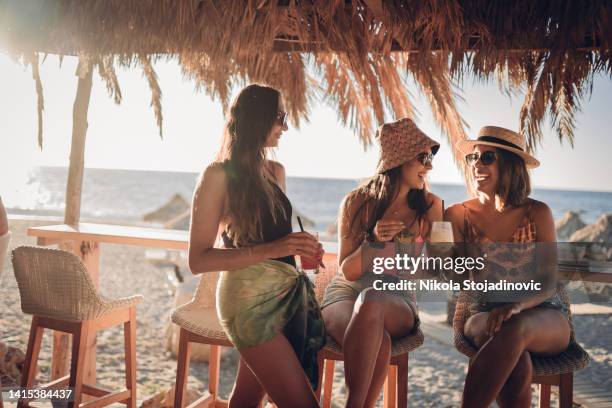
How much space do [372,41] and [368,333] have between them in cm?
183

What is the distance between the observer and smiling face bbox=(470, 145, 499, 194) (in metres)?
2.78

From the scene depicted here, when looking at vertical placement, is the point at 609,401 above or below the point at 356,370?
below

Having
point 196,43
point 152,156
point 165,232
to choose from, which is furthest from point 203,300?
point 152,156

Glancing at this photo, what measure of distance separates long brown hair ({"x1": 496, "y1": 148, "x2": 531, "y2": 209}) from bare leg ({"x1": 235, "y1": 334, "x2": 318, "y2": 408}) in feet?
4.89

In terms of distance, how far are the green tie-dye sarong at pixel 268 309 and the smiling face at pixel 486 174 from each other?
3.93 ft

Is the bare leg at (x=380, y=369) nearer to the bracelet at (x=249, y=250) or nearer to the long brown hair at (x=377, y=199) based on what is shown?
the long brown hair at (x=377, y=199)

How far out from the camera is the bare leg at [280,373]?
1919 mm

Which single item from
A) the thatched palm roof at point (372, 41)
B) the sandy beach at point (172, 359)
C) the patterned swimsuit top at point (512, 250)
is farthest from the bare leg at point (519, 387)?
the sandy beach at point (172, 359)

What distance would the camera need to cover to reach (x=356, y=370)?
86.4 inches

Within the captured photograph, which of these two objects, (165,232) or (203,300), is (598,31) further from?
(165,232)

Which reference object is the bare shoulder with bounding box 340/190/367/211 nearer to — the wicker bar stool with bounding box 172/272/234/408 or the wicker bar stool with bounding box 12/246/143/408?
the wicker bar stool with bounding box 172/272/234/408

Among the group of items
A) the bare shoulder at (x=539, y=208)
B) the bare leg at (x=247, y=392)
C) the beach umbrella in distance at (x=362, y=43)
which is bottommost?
the bare leg at (x=247, y=392)

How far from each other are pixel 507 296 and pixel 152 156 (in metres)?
34.5

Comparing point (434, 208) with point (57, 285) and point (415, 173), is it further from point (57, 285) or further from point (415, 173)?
point (57, 285)
